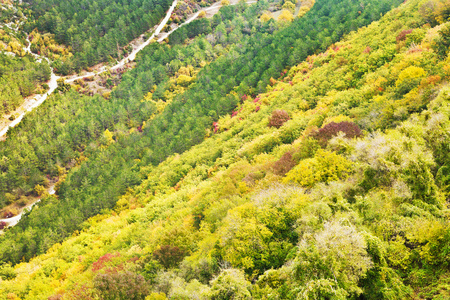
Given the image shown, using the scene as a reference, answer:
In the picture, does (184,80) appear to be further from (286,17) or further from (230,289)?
(230,289)

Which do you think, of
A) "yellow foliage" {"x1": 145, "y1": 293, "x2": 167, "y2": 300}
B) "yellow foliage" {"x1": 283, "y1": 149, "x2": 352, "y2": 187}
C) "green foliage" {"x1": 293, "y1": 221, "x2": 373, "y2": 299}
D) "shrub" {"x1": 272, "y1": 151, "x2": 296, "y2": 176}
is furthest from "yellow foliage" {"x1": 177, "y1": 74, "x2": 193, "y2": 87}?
"green foliage" {"x1": 293, "y1": 221, "x2": 373, "y2": 299}

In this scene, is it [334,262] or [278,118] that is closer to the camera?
[334,262]

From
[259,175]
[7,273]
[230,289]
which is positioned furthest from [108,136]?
[230,289]

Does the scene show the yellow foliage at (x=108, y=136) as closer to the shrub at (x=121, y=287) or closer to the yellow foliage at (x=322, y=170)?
Answer: the shrub at (x=121, y=287)

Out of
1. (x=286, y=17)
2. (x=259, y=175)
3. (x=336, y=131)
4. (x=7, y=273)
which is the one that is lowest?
(x=7, y=273)

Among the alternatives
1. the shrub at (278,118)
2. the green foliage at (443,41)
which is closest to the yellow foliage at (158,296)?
the shrub at (278,118)
